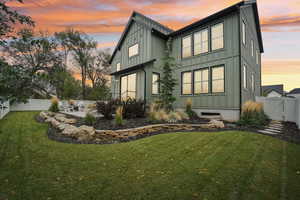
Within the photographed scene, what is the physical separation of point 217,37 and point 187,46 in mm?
1958

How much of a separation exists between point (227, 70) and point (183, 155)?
6.18 m

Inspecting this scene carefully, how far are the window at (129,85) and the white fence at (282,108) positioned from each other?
8883 mm

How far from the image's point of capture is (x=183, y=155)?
11.5 feet

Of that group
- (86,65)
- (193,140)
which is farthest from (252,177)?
(86,65)

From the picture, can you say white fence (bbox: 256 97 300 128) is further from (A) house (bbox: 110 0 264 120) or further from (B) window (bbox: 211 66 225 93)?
(B) window (bbox: 211 66 225 93)

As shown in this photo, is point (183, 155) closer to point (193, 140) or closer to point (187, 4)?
point (193, 140)

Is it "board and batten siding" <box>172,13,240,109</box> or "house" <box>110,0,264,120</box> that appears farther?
"house" <box>110,0,264,120</box>

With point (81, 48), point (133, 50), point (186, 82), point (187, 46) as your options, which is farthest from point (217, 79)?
point (81, 48)

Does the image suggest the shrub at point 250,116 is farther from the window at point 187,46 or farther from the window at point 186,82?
the window at point 187,46

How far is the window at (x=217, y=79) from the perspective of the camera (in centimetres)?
792

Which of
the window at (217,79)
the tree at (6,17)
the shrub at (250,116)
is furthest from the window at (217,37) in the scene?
the tree at (6,17)

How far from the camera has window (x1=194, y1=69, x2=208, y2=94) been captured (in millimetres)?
8547

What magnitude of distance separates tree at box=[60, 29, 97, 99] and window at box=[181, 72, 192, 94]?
19.4 meters

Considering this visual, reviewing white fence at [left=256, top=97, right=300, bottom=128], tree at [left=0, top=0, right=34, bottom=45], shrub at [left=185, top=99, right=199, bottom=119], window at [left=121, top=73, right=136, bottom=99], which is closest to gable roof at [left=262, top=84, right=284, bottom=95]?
white fence at [left=256, top=97, right=300, bottom=128]
